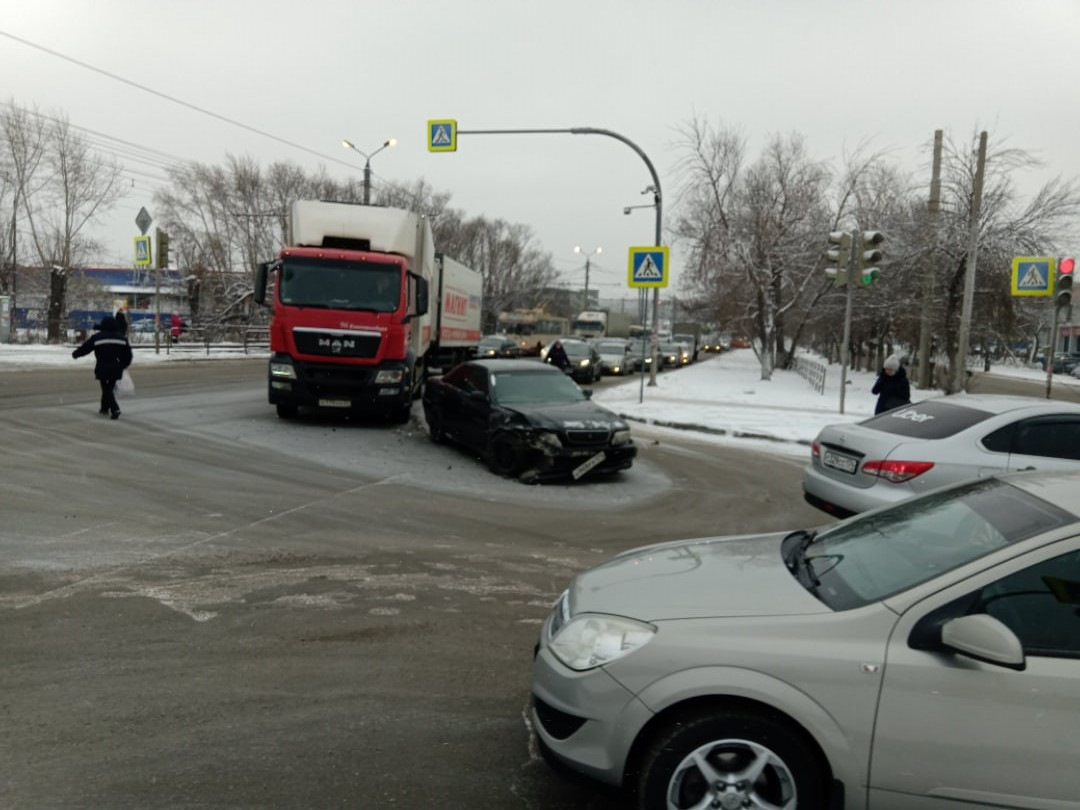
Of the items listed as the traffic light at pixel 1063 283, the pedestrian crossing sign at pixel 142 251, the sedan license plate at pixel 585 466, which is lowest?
the sedan license plate at pixel 585 466

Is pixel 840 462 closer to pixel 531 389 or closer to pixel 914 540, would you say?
pixel 914 540

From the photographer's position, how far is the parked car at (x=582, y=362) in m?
30.1

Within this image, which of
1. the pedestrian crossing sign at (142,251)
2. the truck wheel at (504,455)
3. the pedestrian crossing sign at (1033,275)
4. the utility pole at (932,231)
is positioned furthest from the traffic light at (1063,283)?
the pedestrian crossing sign at (142,251)

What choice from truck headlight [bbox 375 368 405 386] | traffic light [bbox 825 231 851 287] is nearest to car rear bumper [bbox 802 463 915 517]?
truck headlight [bbox 375 368 405 386]

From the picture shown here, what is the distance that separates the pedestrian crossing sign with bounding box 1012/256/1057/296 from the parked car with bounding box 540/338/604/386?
→ 46.4ft

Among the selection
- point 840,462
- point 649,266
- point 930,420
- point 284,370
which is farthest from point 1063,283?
point 284,370

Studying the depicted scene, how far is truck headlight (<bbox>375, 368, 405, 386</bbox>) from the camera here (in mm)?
13430

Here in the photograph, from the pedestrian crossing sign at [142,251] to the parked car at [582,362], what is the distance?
48.8 feet

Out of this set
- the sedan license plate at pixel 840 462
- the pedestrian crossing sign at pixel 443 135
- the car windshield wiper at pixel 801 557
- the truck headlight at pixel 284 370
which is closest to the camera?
the car windshield wiper at pixel 801 557

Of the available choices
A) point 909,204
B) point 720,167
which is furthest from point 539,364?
point 720,167

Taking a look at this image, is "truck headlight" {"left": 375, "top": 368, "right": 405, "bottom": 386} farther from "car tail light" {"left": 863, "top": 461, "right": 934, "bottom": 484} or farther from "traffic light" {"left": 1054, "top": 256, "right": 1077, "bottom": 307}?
"traffic light" {"left": 1054, "top": 256, "right": 1077, "bottom": 307}

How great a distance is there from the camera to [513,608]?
5508 mm

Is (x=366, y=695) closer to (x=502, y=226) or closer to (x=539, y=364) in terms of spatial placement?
(x=539, y=364)

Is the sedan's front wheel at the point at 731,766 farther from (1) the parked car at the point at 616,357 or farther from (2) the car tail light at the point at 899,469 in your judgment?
(1) the parked car at the point at 616,357
